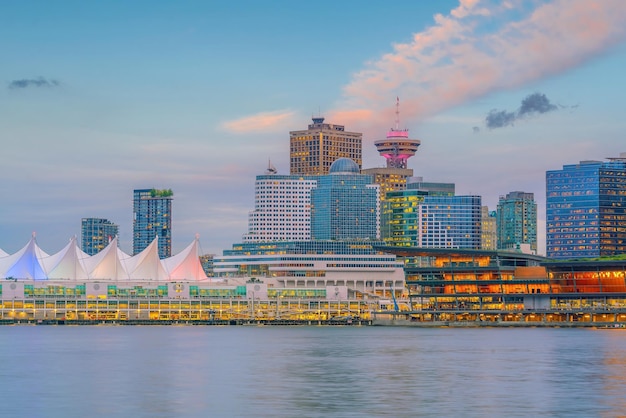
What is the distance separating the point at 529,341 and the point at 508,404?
74.9m

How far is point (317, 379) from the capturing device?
288 ft

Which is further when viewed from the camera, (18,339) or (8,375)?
(18,339)

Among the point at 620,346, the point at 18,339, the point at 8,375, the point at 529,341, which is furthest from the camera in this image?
the point at 18,339

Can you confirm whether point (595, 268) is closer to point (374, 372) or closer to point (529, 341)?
point (529, 341)

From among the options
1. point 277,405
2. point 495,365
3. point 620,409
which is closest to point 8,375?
point 277,405

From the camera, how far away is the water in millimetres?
68625

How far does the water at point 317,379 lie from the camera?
225 feet

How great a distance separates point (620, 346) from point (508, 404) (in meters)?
61.0

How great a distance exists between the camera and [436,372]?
308ft

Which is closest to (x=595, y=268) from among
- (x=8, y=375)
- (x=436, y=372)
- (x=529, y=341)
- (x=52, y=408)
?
(x=529, y=341)

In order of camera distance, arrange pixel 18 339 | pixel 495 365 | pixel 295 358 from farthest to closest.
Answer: pixel 18 339, pixel 295 358, pixel 495 365

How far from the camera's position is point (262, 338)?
532 feet

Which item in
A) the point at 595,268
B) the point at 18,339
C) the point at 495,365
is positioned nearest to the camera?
the point at 495,365

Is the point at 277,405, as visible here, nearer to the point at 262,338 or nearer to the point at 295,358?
the point at 295,358
